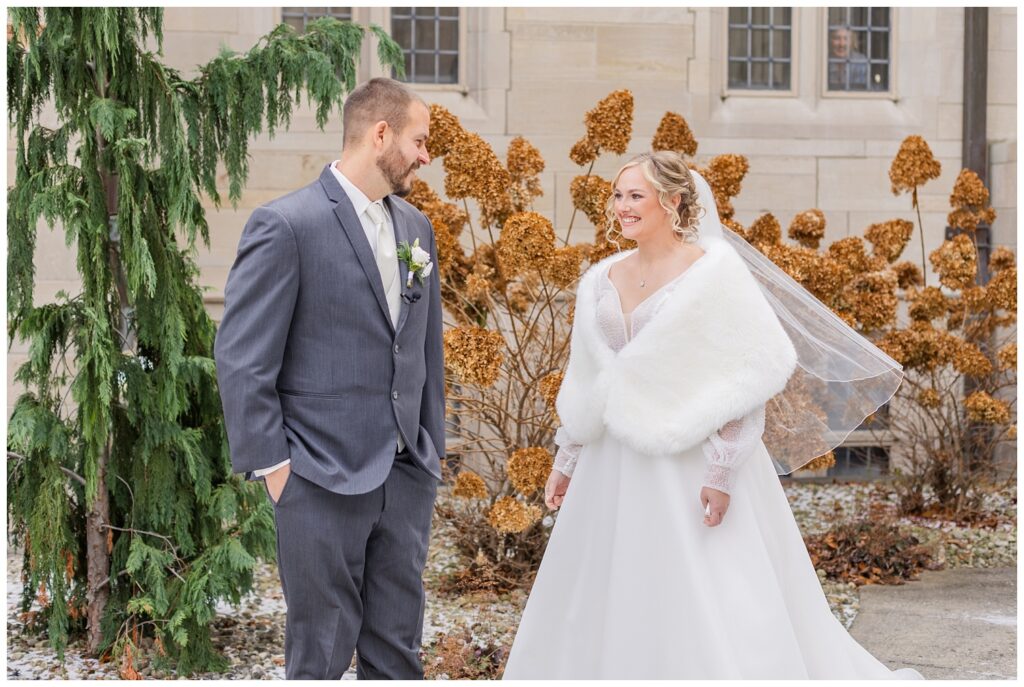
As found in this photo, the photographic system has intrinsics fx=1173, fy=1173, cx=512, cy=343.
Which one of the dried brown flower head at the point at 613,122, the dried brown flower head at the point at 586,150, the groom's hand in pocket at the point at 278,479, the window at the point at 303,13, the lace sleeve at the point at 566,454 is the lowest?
the lace sleeve at the point at 566,454

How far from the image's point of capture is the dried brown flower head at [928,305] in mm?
7398

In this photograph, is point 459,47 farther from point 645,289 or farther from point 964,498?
point 645,289

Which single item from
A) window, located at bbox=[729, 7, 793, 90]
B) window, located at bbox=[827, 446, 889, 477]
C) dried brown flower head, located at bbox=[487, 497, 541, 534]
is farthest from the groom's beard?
window, located at bbox=[827, 446, 889, 477]

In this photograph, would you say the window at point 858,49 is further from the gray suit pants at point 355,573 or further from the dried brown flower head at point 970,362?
the gray suit pants at point 355,573

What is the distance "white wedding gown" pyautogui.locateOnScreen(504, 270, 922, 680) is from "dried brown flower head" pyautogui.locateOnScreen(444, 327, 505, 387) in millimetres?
1412

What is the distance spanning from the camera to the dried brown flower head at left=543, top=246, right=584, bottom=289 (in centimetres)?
538

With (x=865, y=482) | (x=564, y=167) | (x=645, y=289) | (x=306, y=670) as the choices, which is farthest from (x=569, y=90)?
(x=306, y=670)

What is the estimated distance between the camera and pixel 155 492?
511cm

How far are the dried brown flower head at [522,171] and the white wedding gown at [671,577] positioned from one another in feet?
7.73

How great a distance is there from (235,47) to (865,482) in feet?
20.1

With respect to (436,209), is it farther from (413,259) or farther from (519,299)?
(413,259)

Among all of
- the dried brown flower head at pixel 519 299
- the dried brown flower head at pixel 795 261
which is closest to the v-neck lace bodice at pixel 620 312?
the dried brown flower head at pixel 519 299

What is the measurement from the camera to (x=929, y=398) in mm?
7492

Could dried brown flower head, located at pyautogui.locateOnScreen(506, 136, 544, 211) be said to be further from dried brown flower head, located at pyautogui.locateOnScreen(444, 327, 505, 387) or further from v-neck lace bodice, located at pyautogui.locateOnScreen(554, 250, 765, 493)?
v-neck lace bodice, located at pyautogui.locateOnScreen(554, 250, 765, 493)
